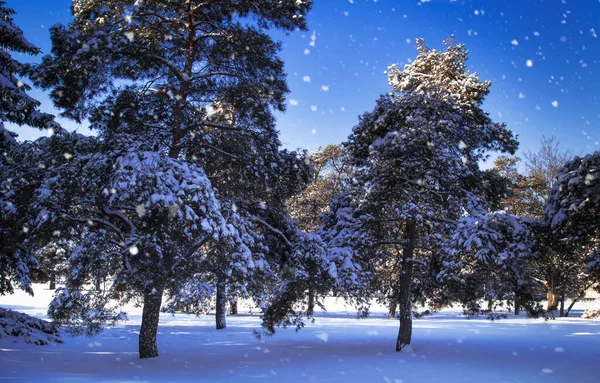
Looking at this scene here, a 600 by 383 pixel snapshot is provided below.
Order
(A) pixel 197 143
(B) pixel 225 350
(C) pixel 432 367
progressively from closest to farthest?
1. (C) pixel 432 367
2. (A) pixel 197 143
3. (B) pixel 225 350

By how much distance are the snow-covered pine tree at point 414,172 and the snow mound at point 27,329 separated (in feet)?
33.9

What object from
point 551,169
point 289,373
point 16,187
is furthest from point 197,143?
point 551,169

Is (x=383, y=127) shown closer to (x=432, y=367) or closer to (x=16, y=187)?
(x=432, y=367)

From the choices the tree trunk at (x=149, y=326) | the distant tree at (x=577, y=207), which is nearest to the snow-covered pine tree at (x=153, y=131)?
the tree trunk at (x=149, y=326)

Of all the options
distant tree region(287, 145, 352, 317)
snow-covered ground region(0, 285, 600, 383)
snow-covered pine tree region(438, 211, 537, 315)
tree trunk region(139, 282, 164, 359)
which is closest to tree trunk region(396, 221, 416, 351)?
snow-covered ground region(0, 285, 600, 383)

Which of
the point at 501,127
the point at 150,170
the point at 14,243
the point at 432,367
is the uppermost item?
the point at 501,127

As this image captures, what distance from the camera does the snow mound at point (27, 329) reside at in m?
13.7

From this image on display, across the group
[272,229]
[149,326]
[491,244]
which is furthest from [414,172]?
[149,326]

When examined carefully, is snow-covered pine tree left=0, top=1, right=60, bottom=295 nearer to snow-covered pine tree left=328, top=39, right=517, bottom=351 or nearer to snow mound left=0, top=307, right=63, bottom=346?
snow mound left=0, top=307, right=63, bottom=346

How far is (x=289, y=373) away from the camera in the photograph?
968 cm

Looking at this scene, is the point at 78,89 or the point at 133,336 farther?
the point at 133,336

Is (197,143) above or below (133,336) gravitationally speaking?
above

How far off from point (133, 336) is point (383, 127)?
12.9m

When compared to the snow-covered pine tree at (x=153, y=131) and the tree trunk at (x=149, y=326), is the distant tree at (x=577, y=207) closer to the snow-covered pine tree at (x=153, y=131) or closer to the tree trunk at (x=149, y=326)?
the snow-covered pine tree at (x=153, y=131)
